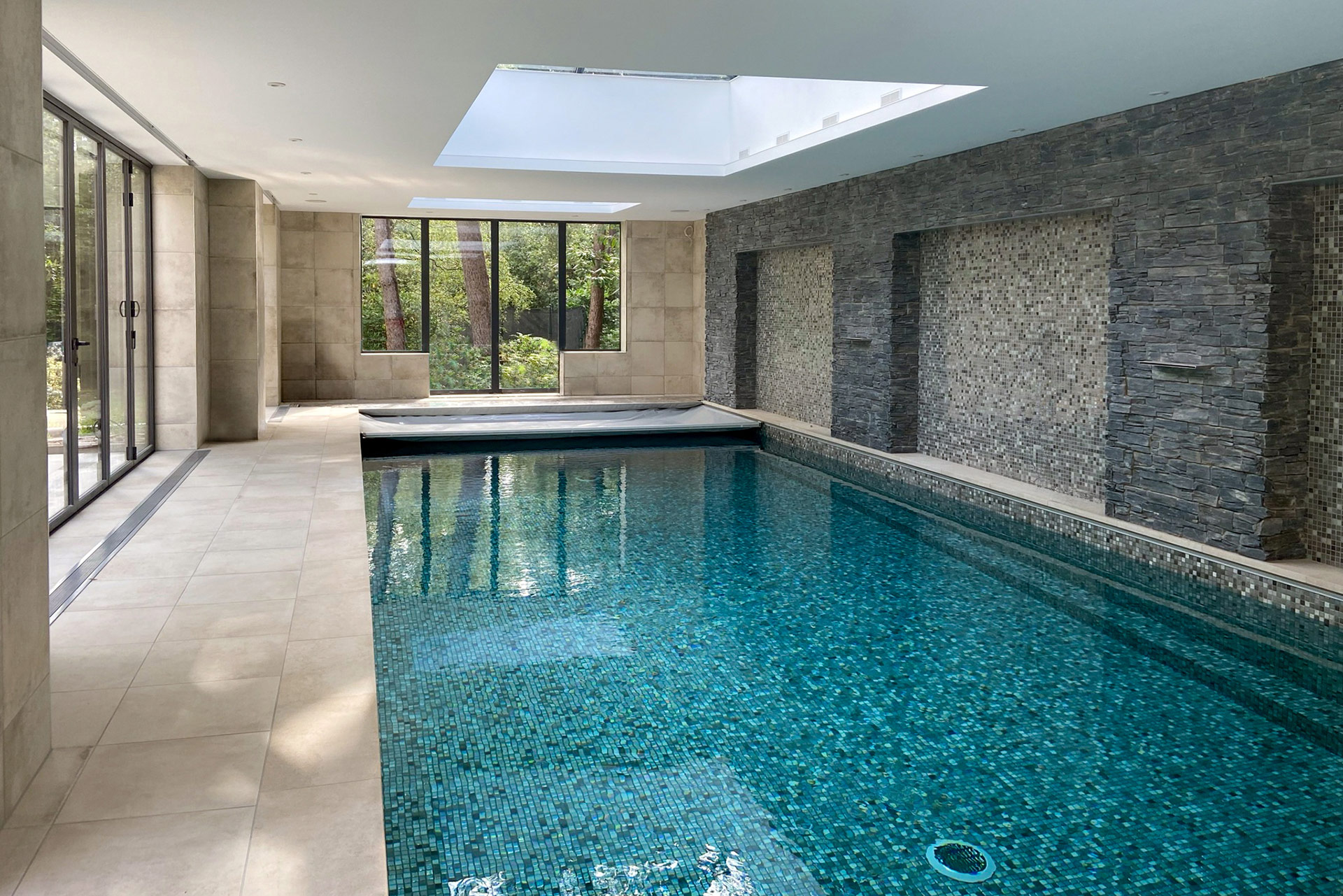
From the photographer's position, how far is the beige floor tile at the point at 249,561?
18.4 ft

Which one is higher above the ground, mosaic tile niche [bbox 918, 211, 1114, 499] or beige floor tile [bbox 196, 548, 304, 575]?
mosaic tile niche [bbox 918, 211, 1114, 499]

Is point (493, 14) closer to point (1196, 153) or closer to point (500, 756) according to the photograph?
point (500, 756)

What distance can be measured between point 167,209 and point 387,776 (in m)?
7.97

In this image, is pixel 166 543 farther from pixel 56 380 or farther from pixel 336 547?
pixel 56 380

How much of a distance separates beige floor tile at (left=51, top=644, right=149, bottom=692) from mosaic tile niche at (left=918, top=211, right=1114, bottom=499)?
6.41 metres

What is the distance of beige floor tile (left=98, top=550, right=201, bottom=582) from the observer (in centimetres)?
543

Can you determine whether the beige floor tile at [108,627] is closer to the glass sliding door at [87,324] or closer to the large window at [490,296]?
the glass sliding door at [87,324]

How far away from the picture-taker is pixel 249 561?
579 centimetres

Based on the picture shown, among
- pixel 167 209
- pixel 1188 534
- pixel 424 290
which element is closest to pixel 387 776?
pixel 1188 534

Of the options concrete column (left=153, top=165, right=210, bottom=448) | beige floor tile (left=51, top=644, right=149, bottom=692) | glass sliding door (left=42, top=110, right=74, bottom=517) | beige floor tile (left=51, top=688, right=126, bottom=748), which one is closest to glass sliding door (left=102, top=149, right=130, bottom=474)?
concrete column (left=153, top=165, right=210, bottom=448)

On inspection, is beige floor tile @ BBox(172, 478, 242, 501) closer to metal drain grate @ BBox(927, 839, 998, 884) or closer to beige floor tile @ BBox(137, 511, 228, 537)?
beige floor tile @ BBox(137, 511, 228, 537)

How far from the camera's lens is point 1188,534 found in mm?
6539

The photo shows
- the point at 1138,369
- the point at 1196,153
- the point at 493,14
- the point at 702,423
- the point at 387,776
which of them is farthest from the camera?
the point at 702,423

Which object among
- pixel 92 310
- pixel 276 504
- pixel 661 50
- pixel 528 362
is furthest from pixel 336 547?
pixel 528 362
